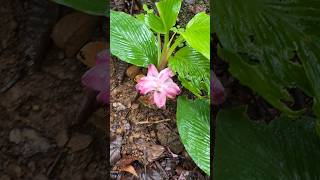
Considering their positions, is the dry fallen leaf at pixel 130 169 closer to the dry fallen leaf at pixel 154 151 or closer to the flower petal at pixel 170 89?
the dry fallen leaf at pixel 154 151

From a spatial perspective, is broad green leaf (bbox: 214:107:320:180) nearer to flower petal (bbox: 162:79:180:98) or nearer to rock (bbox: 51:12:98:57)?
flower petal (bbox: 162:79:180:98)

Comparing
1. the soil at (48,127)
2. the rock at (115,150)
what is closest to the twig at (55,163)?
the soil at (48,127)

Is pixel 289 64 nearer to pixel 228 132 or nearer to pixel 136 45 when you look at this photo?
pixel 228 132

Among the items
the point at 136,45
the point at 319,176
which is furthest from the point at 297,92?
the point at 136,45

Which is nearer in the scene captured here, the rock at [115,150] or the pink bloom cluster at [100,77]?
the pink bloom cluster at [100,77]

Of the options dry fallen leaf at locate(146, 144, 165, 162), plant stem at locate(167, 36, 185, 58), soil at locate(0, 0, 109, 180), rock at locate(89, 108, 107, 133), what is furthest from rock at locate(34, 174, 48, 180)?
plant stem at locate(167, 36, 185, 58)

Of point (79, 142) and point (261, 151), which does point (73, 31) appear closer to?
point (79, 142)

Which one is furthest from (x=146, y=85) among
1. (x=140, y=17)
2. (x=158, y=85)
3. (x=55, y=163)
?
(x=55, y=163)

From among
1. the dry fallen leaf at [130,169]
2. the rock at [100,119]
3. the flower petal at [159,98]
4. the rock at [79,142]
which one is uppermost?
the flower petal at [159,98]
